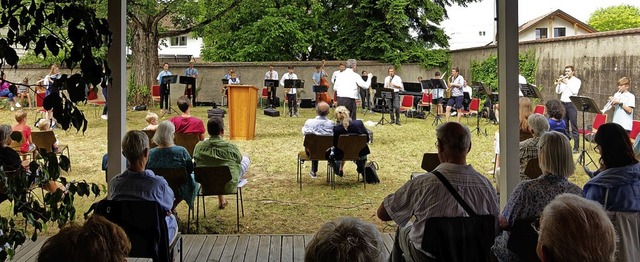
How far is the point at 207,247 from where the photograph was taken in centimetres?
493

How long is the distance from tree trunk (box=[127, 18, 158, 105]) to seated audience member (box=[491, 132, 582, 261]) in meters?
17.0

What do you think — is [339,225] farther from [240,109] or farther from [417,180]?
[240,109]

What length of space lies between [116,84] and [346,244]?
2.97 metres

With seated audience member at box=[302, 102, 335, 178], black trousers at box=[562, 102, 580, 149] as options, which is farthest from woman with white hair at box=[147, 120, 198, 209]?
black trousers at box=[562, 102, 580, 149]

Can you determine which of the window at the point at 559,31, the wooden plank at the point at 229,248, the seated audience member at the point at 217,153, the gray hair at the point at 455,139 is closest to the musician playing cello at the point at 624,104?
the seated audience member at the point at 217,153

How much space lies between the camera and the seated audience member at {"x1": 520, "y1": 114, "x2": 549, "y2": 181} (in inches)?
206

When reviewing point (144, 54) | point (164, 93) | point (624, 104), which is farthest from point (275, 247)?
point (144, 54)

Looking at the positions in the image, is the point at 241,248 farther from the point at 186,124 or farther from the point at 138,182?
the point at 186,124

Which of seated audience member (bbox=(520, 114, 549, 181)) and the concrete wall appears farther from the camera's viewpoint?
the concrete wall

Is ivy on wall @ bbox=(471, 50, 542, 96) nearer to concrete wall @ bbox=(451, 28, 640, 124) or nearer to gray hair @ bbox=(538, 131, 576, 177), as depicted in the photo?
concrete wall @ bbox=(451, 28, 640, 124)

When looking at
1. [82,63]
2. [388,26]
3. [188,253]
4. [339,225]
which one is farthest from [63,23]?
[388,26]

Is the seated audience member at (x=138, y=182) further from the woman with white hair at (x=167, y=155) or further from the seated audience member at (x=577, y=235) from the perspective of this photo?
the seated audience member at (x=577, y=235)

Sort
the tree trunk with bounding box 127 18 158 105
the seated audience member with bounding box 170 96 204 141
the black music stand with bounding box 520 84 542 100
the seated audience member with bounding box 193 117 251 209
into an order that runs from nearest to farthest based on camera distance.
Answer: the seated audience member with bounding box 193 117 251 209 → the seated audience member with bounding box 170 96 204 141 → the black music stand with bounding box 520 84 542 100 → the tree trunk with bounding box 127 18 158 105

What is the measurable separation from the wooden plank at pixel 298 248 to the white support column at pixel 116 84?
1.32 m
